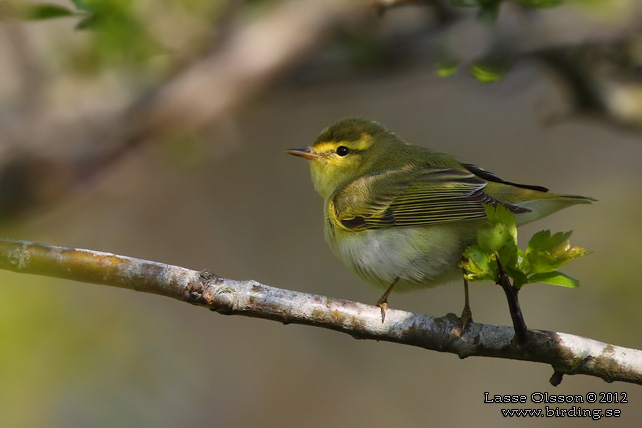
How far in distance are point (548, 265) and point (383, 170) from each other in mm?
1993

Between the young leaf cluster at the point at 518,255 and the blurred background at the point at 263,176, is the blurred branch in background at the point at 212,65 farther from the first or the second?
the young leaf cluster at the point at 518,255

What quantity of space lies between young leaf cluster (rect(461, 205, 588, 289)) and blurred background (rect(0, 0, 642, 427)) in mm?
767

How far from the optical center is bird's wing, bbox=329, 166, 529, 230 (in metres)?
3.36

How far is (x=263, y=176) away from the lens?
7.89 m

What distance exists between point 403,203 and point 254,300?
1450 mm

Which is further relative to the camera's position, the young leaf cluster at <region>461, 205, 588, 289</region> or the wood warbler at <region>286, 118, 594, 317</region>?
the wood warbler at <region>286, 118, 594, 317</region>

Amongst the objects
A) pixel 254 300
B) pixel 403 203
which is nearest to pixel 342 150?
pixel 403 203

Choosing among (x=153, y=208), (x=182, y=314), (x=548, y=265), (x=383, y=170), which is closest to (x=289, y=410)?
(x=182, y=314)

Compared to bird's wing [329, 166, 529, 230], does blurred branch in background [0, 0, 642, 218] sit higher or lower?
higher

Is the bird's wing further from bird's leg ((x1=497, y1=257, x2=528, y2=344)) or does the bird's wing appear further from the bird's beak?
bird's leg ((x1=497, y1=257, x2=528, y2=344))

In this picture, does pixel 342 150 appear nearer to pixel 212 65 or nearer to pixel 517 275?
pixel 212 65

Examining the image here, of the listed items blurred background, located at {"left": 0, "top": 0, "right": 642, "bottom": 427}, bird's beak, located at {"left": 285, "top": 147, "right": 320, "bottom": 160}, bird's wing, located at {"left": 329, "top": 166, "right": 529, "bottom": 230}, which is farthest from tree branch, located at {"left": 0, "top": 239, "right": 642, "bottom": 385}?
bird's beak, located at {"left": 285, "top": 147, "right": 320, "bottom": 160}

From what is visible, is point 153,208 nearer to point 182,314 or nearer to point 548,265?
point 182,314

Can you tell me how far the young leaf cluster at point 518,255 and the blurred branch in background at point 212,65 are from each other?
2.14 metres
